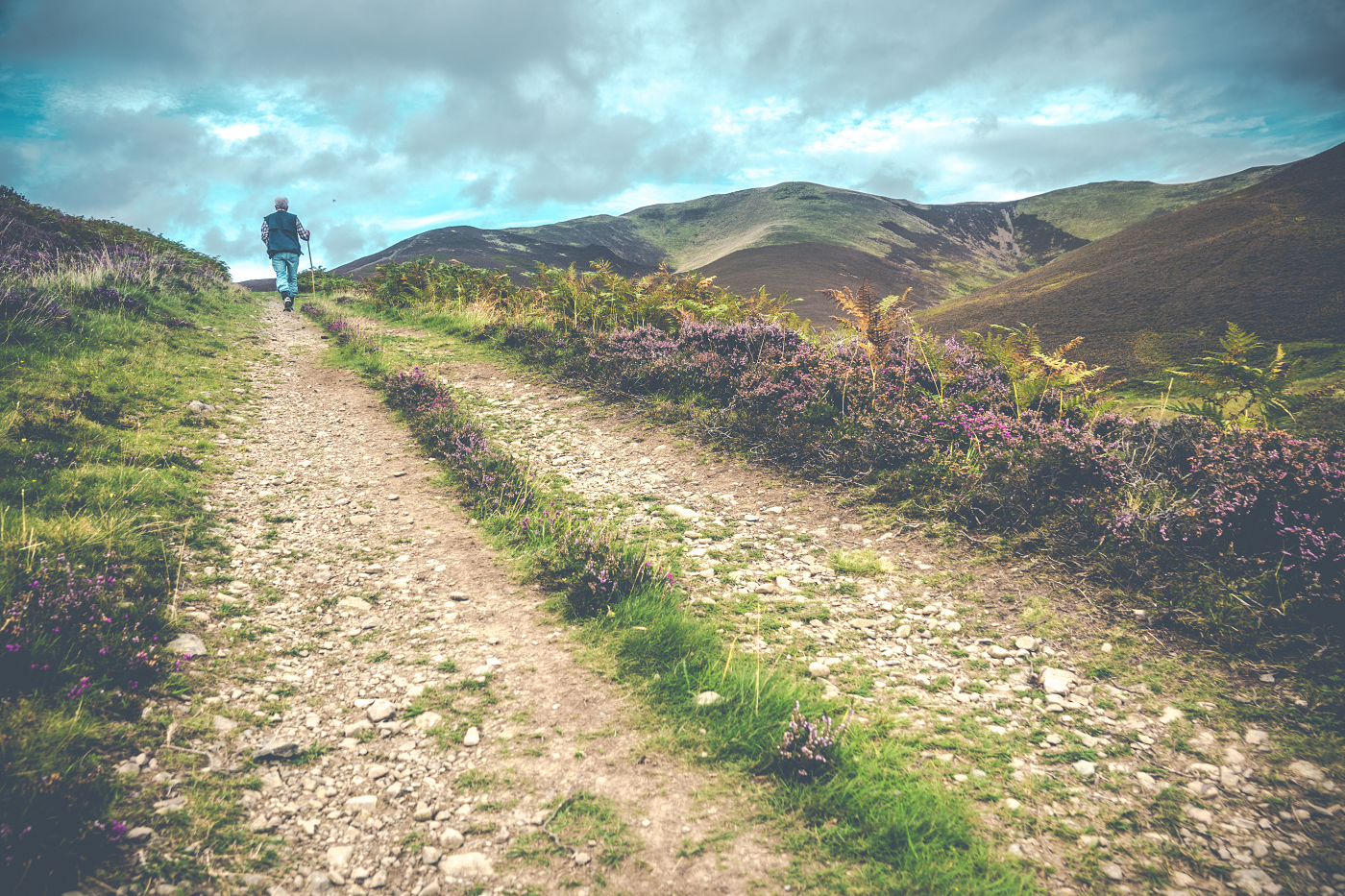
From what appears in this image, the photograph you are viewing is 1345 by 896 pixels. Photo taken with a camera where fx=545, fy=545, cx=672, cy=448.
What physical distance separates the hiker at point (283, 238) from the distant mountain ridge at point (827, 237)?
2864 centimetres

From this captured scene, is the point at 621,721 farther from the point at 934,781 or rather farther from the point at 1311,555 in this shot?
the point at 1311,555

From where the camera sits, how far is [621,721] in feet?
11.1

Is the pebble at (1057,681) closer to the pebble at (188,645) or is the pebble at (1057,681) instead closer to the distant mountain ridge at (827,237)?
the pebble at (188,645)

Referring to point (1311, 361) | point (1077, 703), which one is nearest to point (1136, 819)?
point (1077, 703)

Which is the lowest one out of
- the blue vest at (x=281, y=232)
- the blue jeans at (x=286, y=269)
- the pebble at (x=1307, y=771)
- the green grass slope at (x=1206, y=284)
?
the pebble at (x=1307, y=771)

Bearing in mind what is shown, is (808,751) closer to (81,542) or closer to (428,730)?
(428,730)

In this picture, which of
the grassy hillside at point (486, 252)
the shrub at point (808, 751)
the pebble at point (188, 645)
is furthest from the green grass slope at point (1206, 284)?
the grassy hillside at point (486, 252)

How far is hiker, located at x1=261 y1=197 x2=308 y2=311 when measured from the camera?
802 inches

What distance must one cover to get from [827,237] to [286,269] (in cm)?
6406

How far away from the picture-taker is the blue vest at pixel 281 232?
66.8 ft

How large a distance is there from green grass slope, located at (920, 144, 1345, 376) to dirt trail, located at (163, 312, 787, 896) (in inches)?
391

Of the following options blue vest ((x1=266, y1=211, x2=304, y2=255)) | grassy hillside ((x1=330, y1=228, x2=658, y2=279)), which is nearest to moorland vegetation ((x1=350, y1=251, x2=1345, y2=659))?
blue vest ((x1=266, y1=211, x2=304, y2=255))

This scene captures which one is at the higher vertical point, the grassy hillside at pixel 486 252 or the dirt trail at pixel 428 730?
the grassy hillside at pixel 486 252

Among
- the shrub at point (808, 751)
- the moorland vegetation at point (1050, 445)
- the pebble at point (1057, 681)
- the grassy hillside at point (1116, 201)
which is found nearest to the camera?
the shrub at point (808, 751)
